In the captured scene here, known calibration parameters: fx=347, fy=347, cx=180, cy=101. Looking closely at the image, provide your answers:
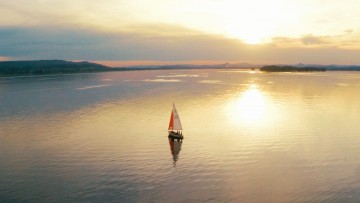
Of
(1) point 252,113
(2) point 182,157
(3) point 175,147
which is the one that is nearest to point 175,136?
(3) point 175,147

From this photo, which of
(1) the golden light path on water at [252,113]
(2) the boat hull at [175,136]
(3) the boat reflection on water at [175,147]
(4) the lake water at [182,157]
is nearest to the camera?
(4) the lake water at [182,157]

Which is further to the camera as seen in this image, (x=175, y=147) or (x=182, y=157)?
(x=175, y=147)

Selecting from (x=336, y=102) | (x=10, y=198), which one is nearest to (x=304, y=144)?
(x=10, y=198)

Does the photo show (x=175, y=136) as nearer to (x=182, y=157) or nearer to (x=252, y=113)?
(x=182, y=157)

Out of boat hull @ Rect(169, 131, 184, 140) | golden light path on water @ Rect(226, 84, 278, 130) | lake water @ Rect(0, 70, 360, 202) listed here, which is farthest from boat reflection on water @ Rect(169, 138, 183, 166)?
golden light path on water @ Rect(226, 84, 278, 130)

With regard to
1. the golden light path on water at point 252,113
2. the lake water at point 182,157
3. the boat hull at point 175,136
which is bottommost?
the lake water at point 182,157

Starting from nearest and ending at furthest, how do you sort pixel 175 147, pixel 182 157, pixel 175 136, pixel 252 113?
1. pixel 182 157
2. pixel 175 147
3. pixel 175 136
4. pixel 252 113

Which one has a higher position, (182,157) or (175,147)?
(175,147)

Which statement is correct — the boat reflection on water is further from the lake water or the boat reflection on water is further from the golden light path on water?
the golden light path on water

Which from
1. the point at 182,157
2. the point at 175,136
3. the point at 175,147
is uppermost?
the point at 175,136

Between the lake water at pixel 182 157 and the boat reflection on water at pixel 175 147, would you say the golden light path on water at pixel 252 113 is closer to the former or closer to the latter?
the lake water at pixel 182 157

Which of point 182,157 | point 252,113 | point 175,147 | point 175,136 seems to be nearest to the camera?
point 182,157

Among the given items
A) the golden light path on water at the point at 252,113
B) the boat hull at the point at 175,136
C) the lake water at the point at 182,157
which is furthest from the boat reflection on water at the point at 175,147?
the golden light path on water at the point at 252,113

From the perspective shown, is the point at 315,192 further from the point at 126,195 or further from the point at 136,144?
the point at 136,144
